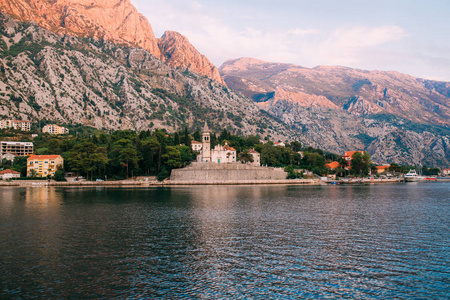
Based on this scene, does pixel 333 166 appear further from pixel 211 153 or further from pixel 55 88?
pixel 55 88

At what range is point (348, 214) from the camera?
1631 inches

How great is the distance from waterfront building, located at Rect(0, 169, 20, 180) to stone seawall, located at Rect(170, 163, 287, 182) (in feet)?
144

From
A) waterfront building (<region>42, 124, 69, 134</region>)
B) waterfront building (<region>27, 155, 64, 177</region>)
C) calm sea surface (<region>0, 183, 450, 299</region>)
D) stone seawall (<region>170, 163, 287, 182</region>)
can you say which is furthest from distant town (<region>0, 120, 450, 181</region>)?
calm sea surface (<region>0, 183, 450, 299</region>)

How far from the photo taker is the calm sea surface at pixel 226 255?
57.4ft

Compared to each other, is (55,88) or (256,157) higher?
(55,88)

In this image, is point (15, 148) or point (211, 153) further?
point (15, 148)

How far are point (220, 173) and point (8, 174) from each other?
193 feet

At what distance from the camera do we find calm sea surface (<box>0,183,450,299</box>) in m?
17.5

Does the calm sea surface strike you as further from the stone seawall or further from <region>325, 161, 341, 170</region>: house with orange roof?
<region>325, 161, 341, 170</region>: house with orange roof

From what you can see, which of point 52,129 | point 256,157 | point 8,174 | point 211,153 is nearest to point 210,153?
point 211,153

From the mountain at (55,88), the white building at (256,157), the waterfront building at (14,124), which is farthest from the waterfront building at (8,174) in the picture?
the white building at (256,157)

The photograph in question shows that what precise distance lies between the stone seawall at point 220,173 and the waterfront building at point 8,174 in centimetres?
4397

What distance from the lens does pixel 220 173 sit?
331 ft

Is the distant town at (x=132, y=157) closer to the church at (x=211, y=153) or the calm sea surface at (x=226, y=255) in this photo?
the church at (x=211, y=153)
